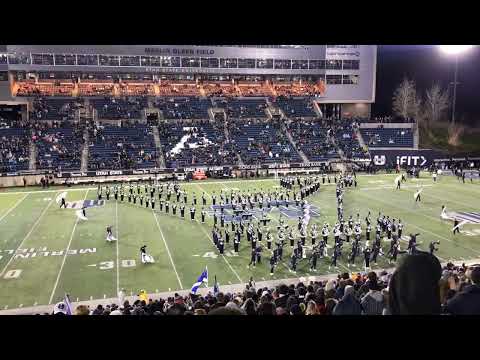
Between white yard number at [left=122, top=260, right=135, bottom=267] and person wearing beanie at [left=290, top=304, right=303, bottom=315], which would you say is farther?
white yard number at [left=122, top=260, right=135, bottom=267]

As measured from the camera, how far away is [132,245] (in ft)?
49.8

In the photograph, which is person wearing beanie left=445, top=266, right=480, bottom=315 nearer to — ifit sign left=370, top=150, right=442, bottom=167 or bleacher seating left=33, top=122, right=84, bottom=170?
bleacher seating left=33, top=122, right=84, bottom=170

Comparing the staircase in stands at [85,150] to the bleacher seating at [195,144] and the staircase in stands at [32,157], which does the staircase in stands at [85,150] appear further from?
the bleacher seating at [195,144]

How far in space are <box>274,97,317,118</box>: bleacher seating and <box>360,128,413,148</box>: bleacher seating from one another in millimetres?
5621

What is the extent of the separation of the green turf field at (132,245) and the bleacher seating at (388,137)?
1396 cm

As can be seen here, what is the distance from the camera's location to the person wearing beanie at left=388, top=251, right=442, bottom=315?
94.7 inches

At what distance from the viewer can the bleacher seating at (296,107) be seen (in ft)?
138

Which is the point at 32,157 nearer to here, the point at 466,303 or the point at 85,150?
the point at 85,150

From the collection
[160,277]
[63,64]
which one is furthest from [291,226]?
[63,64]

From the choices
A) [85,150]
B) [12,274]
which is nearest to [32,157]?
[85,150]

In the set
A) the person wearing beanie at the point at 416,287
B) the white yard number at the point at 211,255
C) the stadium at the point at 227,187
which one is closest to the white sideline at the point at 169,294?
the stadium at the point at 227,187

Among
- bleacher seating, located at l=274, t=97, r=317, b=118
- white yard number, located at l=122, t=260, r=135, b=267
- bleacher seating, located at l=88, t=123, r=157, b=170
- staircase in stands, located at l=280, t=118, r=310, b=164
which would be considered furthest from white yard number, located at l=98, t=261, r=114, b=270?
bleacher seating, located at l=274, t=97, r=317, b=118
